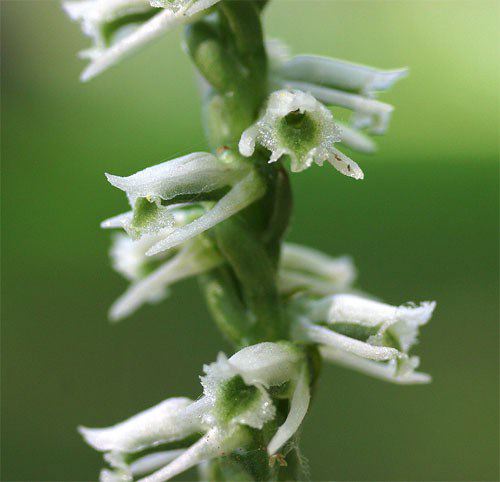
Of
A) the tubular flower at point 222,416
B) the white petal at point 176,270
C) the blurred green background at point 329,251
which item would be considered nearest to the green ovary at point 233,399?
the tubular flower at point 222,416

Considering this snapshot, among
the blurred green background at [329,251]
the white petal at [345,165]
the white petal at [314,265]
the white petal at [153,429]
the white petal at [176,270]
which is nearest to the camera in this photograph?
the white petal at [345,165]

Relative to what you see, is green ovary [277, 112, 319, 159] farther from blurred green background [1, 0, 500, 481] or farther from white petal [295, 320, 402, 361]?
Answer: blurred green background [1, 0, 500, 481]

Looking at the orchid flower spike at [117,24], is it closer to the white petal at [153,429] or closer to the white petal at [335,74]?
the white petal at [335,74]

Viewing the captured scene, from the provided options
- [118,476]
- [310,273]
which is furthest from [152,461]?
[310,273]

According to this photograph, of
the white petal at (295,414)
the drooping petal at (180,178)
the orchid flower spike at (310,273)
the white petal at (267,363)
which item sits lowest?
the white petal at (295,414)

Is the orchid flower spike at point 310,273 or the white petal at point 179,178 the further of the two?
the orchid flower spike at point 310,273

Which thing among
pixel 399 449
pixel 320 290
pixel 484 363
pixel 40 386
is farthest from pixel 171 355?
pixel 320 290
